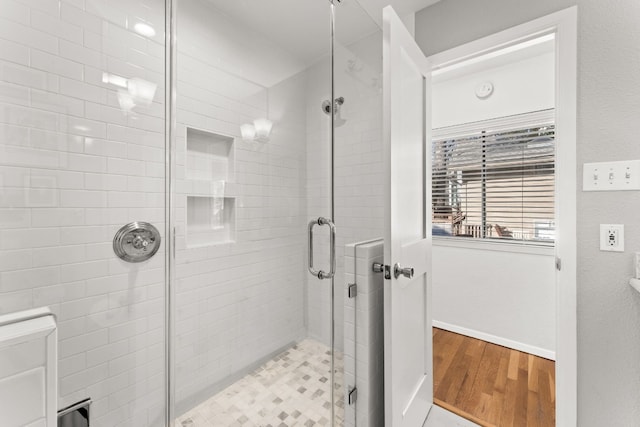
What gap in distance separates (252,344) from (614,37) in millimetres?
2108

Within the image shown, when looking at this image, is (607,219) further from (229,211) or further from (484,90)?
(484,90)

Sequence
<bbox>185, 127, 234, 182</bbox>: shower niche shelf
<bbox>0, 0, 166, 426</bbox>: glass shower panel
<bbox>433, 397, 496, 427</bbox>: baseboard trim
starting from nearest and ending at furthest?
<bbox>0, 0, 166, 426</bbox>: glass shower panel
<bbox>185, 127, 234, 182</bbox>: shower niche shelf
<bbox>433, 397, 496, 427</bbox>: baseboard trim

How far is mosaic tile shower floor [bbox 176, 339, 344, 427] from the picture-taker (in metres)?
0.99

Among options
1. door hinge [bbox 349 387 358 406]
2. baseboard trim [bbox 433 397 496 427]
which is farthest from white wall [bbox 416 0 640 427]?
door hinge [bbox 349 387 358 406]

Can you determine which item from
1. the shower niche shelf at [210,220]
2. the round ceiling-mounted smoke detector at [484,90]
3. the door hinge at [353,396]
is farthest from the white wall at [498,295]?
the shower niche shelf at [210,220]

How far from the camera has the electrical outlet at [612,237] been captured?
1259mm

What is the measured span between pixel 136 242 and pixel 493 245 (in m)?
2.88

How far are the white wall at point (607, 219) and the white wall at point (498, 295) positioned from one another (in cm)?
124

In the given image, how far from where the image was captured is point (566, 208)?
4.45 feet

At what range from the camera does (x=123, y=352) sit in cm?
100

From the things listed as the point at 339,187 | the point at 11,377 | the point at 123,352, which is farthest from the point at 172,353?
the point at 339,187

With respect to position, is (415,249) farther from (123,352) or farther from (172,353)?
(123,352)

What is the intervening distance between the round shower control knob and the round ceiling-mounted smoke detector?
3.03 meters

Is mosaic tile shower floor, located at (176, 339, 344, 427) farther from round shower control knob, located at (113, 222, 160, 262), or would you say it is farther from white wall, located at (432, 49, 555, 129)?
white wall, located at (432, 49, 555, 129)
